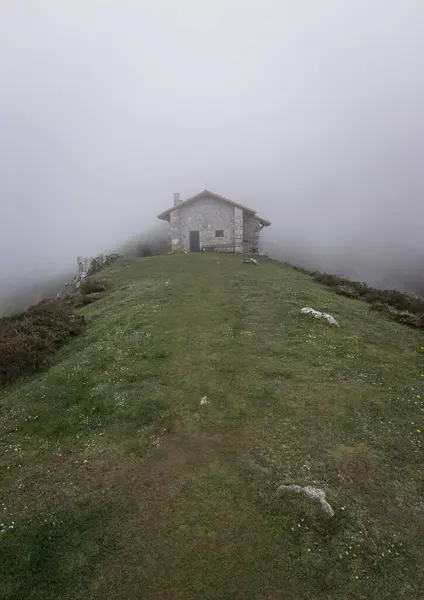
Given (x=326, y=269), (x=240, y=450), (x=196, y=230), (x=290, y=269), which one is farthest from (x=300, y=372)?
(x=326, y=269)

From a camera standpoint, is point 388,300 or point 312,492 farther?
point 388,300

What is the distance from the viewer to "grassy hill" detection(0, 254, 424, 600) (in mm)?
10484

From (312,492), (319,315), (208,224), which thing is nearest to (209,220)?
(208,224)

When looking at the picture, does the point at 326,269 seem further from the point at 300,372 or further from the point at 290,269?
the point at 300,372

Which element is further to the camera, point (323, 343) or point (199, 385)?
point (323, 343)

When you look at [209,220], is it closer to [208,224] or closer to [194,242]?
[208,224]

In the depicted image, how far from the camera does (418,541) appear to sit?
1118 cm

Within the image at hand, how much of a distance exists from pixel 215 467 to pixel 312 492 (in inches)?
126

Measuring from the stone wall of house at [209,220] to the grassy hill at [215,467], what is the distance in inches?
1309

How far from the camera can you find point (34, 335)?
998 inches

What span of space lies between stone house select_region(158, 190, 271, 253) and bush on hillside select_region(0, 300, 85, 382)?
92.4ft

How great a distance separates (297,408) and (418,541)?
21.2 ft

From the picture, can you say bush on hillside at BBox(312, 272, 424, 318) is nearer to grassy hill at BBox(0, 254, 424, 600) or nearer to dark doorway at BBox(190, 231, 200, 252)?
grassy hill at BBox(0, 254, 424, 600)

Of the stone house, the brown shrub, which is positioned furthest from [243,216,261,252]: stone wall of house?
the brown shrub
